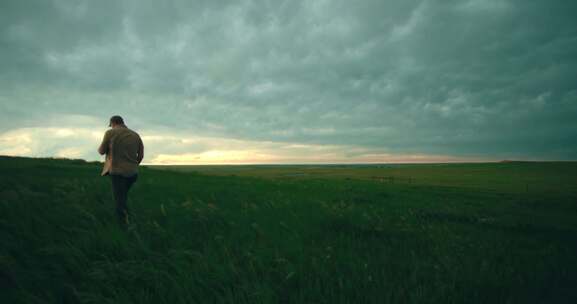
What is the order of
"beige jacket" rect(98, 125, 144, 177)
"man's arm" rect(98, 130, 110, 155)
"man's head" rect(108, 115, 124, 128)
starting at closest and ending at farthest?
"beige jacket" rect(98, 125, 144, 177) < "man's arm" rect(98, 130, 110, 155) < "man's head" rect(108, 115, 124, 128)

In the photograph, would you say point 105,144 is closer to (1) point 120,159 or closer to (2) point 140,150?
(1) point 120,159

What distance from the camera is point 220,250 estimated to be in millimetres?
3482

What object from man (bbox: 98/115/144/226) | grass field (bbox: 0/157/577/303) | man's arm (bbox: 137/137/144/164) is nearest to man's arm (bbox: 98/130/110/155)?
man (bbox: 98/115/144/226)

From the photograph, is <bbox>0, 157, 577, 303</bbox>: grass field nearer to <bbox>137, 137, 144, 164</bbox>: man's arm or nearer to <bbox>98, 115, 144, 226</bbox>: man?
<bbox>98, 115, 144, 226</bbox>: man

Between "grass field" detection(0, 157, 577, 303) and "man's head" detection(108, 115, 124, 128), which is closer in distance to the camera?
"grass field" detection(0, 157, 577, 303)

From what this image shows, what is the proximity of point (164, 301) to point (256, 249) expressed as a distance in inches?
57.6

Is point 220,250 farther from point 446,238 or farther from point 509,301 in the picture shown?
point 446,238

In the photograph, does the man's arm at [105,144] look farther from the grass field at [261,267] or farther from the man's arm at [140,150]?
the grass field at [261,267]

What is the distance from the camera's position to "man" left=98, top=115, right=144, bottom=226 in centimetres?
545

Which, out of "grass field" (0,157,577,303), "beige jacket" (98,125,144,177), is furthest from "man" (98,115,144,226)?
"grass field" (0,157,577,303)

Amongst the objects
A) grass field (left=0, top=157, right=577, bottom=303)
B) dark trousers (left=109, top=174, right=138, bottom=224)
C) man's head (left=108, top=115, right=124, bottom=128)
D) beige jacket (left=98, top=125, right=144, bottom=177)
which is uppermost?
man's head (left=108, top=115, right=124, bottom=128)

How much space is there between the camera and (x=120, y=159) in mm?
5555

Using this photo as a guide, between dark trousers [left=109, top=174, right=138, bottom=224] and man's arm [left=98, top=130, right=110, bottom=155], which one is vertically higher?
man's arm [left=98, top=130, right=110, bottom=155]

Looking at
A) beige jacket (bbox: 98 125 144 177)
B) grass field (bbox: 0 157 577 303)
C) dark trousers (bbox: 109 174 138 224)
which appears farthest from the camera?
beige jacket (bbox: 98 125 144 177)
